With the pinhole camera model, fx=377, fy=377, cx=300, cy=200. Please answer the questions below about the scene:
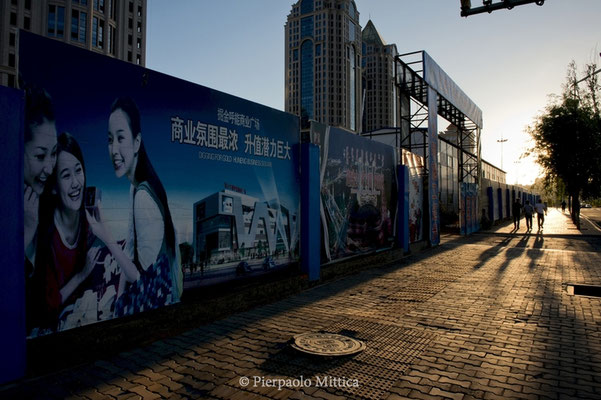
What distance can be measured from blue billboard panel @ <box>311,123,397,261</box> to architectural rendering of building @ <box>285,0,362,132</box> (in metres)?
123

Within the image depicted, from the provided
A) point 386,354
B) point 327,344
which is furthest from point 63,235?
point 386,354

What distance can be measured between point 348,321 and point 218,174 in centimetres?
302

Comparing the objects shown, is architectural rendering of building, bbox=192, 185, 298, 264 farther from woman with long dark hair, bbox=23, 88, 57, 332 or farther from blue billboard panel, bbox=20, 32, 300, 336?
woman with long dark hair, bbox=23, 88, 57, 332

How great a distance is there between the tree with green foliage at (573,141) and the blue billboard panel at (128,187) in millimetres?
23528

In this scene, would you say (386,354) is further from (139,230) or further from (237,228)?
(139,230)

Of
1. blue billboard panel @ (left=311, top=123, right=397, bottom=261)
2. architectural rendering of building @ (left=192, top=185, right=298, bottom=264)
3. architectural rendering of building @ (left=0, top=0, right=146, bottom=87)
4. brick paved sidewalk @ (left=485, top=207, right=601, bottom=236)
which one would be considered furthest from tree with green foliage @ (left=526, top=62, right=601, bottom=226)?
architectural rendering of building @ (left=0, top=0, right=146, bottom=87)

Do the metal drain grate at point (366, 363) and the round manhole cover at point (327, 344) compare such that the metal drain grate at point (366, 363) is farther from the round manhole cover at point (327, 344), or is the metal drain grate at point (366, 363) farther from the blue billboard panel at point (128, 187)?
the blue billboard panel at point (128, 187)

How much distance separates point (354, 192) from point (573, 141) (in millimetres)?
20278

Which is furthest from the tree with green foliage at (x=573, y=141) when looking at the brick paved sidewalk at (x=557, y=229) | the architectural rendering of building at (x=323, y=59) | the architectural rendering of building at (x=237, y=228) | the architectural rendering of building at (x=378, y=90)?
the architectural rendering of building at (x=378, y=90)

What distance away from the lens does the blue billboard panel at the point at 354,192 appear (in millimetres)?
8859

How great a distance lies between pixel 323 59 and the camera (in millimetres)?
133375

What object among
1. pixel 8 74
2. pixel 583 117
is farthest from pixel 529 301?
pixel 8 74

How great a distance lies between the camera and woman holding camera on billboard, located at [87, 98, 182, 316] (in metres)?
4.60

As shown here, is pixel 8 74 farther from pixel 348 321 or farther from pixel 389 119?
pixel 389 119
